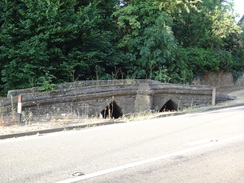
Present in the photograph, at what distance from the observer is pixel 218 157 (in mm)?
5602

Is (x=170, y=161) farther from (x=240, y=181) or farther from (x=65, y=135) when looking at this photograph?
(x=65, y=135)

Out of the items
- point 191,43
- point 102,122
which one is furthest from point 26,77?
point 191,43

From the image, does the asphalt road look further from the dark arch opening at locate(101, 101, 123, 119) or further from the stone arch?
the stone arch

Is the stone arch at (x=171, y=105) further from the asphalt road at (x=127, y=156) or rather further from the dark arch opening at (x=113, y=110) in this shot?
the asphalt road at (x=127, y=156)

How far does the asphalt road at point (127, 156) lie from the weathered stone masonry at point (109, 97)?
347 centimetres

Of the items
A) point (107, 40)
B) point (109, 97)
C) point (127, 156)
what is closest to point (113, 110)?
point (109, 97)

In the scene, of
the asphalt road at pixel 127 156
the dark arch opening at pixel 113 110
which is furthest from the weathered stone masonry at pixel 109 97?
the asphalt road at pixel 127 156

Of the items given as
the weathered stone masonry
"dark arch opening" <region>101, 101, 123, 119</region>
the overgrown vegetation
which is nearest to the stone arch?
the weathered stone masonry

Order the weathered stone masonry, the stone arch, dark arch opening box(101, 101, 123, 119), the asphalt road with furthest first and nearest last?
the stone arch → dark arch opening box(101, 101, 123, 119) → the weathered stone masonry → the asphalt road

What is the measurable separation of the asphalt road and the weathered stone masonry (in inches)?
137

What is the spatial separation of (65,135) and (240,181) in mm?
4236

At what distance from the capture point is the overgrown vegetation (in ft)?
49.2

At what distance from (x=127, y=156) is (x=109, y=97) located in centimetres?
875

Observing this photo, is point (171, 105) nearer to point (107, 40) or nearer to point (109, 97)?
point (109, 97)
